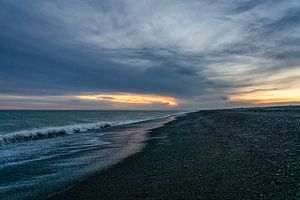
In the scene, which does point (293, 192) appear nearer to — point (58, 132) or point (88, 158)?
point (88, 158)

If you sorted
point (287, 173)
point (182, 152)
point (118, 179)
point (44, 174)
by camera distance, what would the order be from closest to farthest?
point (287, 173) < point (118, 179) < point (44, 174) < point (182, 152)

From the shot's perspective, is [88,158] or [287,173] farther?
[88,158]

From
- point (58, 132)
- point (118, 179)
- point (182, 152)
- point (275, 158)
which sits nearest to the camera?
Answer: point (118, 179)

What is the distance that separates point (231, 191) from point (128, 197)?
3.06 metres

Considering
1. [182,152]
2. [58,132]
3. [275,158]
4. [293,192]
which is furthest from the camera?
[58,132]

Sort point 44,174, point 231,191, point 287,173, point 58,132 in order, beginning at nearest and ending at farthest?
point 231,191
point 287,173
point 44,174
point 58,132

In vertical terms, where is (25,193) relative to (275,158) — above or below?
below

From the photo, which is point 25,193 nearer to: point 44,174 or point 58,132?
point 44,174

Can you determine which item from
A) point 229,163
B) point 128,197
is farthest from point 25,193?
point 229,163

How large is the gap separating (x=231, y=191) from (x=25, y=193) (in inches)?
268

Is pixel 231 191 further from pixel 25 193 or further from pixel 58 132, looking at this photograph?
pixel 58 132

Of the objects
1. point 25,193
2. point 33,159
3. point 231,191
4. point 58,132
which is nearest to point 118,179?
point 25,193

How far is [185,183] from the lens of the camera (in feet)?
30.3

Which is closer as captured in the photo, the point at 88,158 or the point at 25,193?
the point at 25,193
